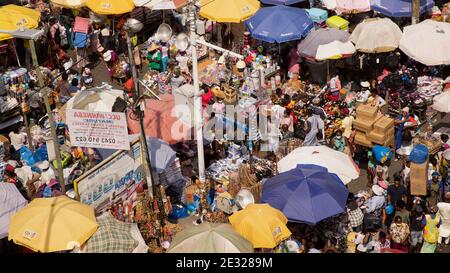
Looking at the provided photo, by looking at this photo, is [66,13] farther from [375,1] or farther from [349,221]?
[349,221]

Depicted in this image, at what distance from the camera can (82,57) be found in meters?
23.9

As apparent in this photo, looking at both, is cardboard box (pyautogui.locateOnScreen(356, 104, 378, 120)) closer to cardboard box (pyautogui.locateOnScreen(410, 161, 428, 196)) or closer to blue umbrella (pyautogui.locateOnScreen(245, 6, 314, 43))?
cardboard box (pyautogui.locateOnScreen(410, 161, 428, 196))

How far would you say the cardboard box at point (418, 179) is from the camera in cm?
1588

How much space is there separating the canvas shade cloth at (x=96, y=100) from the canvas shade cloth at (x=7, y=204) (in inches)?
149

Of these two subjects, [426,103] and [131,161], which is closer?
[131,161]

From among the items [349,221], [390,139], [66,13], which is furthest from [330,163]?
[66,13]

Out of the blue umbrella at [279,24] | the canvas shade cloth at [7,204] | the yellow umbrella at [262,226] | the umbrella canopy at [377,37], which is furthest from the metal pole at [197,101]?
the umbrella canopy at [377,37]

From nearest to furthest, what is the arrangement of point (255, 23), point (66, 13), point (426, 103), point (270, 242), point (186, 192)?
point (270, 242) → point (186, 192) → point (426, 103) → point (255, 23) → point (66, 13)

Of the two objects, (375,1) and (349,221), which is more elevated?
(375,1)

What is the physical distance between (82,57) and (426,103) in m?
11.5

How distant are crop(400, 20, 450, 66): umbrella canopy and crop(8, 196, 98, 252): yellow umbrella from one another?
467 inches

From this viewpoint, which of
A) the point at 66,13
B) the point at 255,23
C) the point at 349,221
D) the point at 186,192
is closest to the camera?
the point at 349,221

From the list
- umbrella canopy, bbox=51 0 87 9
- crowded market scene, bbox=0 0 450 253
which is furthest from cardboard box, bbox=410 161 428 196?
umbrella canopy, bbox=51 0 87 9

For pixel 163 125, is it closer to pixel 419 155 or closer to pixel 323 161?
pixel 323 161
